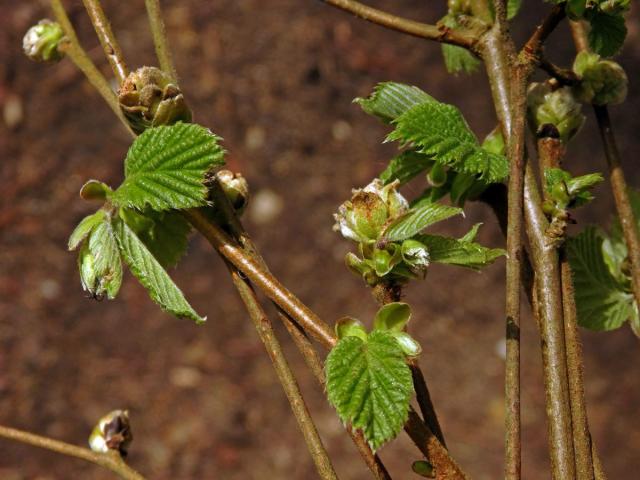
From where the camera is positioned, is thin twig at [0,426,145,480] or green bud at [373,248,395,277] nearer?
green bud at [373,248,395,277]

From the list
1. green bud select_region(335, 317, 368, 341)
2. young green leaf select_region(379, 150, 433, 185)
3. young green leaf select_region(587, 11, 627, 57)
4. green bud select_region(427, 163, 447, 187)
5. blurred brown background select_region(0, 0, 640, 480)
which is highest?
young green leaf select_region(587, 11, 627, 57)

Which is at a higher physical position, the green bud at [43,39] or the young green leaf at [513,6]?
the green bud at [43,39]

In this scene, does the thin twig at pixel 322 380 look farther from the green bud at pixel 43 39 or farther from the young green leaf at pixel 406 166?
the green bud at pixel 43 39

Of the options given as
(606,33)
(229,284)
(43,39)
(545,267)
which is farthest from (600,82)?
(229,284)

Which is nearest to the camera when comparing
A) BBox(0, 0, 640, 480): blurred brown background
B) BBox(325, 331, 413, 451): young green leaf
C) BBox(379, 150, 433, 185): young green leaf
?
BBox(325, 331, 413, 451): young green leaf

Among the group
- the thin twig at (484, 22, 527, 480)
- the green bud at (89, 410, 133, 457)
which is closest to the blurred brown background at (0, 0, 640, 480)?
the green bud at (89, 410, 133, 457)

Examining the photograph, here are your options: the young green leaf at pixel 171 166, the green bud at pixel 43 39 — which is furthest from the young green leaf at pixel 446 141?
the green bud at pixel 43 39

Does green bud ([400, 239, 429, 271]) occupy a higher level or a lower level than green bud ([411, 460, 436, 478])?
higher

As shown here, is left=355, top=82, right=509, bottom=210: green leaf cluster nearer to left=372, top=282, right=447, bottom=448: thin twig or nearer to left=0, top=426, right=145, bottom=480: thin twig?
left=372, top=282, right=447, bottom=448: thin twig
